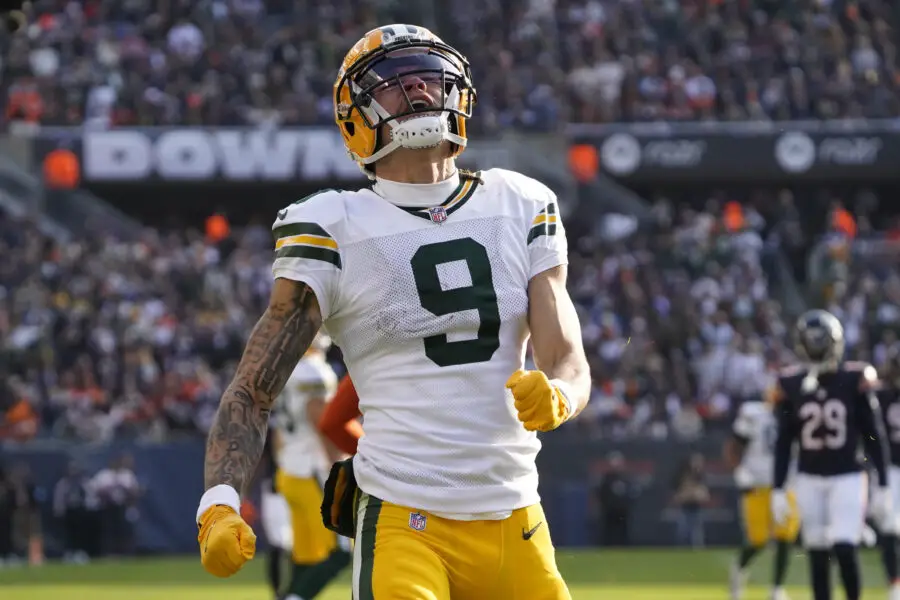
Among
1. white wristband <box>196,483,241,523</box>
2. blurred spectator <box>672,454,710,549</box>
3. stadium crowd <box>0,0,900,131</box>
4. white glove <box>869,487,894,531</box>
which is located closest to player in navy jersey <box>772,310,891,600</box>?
white glove <box>869,487,894,531</box>

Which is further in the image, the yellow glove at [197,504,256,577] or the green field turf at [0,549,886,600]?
the green field turf at [0,549,886,600]

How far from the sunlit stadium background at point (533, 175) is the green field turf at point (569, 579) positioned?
22 cm

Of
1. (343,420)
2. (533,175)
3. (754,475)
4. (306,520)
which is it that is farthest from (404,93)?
(533,175)

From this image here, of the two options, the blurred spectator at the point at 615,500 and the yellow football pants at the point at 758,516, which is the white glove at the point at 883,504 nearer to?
the yellow football pants at the point at 758,516

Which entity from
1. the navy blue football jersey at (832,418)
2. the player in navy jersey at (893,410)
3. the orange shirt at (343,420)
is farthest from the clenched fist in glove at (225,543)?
the player in navy jersey at (893,410)

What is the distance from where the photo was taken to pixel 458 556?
3.46 m

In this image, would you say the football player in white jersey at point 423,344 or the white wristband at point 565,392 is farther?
the football player in white jersey at point 423,344

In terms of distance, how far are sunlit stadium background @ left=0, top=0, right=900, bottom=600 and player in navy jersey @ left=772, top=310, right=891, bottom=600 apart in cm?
719

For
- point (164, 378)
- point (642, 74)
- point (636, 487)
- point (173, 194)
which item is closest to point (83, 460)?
point (164, 378)

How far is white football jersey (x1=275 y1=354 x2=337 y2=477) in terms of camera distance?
890 cm

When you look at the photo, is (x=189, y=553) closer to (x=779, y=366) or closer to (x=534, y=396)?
(x=779, y=366)

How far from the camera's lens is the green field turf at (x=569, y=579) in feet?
39.9

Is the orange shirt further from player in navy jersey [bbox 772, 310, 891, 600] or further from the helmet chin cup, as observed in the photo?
player in navy jersey [bbox 772, 310, 891, 600]

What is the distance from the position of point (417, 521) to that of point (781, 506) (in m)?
5.37
